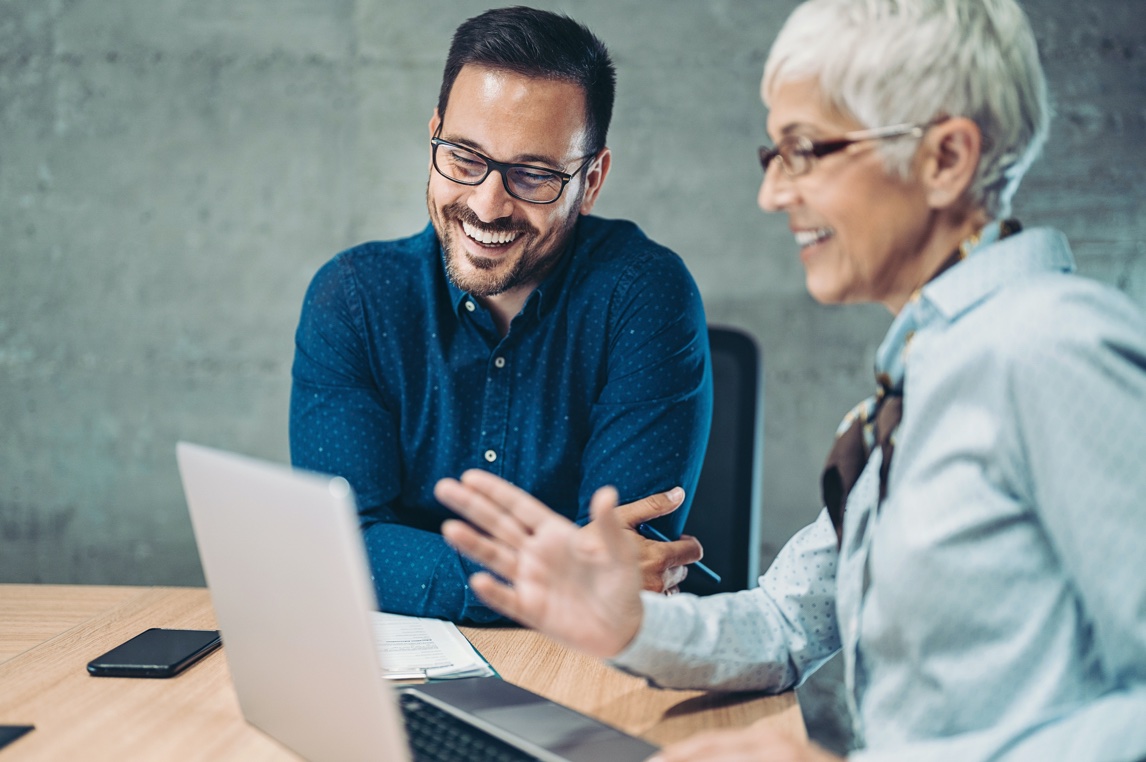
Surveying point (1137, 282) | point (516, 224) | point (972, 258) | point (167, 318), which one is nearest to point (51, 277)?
point (167, 318)

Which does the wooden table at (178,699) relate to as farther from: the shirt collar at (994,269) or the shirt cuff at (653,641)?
the shirt collar at (994,269)

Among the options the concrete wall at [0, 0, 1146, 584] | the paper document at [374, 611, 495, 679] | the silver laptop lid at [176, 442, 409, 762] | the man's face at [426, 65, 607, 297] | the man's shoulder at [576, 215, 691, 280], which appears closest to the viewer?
the silver laptop lid at [176, 442, 409, 762]

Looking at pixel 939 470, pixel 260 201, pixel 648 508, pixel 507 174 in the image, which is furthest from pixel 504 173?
pixel 260 201

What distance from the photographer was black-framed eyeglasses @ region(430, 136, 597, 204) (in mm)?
1705

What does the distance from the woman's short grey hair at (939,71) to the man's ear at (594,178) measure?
889mm

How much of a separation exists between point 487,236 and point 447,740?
3.27 ft

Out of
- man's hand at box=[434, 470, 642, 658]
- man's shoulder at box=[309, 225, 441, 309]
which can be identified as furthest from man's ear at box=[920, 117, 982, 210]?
man's shoulder at box=[309, 225, 441, 309]

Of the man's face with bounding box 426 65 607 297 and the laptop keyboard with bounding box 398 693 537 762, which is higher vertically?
the man's face with bounding box 426 65 607 297

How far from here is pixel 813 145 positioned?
39.5 inches

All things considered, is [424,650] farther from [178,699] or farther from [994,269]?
[994,269]

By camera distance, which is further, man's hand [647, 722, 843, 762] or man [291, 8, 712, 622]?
man [291, 8, 712, 622]

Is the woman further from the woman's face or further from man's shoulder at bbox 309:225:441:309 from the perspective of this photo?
man's shoulder at bbox 309:225:441:309

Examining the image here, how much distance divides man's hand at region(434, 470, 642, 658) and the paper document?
0.79ft

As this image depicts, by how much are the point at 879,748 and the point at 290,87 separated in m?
2.57
